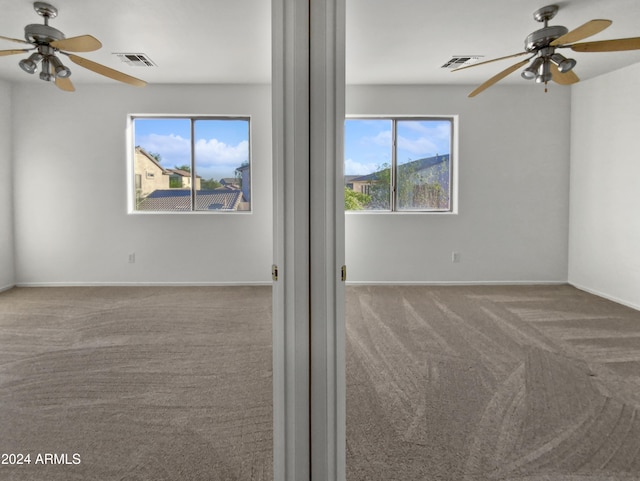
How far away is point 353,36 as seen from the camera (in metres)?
3.12

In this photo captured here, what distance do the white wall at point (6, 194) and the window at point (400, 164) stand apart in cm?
362

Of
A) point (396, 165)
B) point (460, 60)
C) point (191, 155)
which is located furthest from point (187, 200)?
point (460, 60)

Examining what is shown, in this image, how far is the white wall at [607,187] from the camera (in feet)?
12.0

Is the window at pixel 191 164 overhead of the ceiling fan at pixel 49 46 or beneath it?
beneath

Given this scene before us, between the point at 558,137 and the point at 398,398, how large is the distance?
3902 millimetres

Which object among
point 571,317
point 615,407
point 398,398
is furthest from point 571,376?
point 571,317

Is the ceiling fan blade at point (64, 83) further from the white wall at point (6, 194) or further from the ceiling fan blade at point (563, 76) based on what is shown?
the ceiling fan blade at point (563, 76)

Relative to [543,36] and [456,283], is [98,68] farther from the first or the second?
[456,283]

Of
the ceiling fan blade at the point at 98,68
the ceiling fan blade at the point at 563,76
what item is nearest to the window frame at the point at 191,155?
the ceiling fan blade at the point at 98,68

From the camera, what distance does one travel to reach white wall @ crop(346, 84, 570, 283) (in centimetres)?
443

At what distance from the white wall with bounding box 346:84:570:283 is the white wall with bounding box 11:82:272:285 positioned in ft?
3.81

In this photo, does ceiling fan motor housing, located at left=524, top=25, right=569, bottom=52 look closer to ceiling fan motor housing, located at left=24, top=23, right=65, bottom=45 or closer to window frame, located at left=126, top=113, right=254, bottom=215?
window frame, located at left=126, top=113, right=254, bottom=215

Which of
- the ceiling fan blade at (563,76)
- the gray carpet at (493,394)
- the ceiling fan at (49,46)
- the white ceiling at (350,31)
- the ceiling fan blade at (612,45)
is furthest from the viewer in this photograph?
the ceiling fan blade at (563,76)

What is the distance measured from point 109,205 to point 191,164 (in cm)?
100
